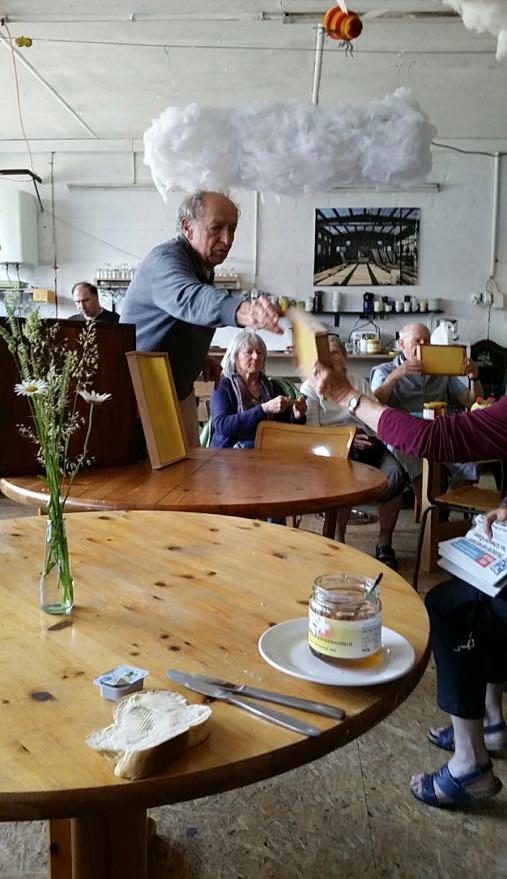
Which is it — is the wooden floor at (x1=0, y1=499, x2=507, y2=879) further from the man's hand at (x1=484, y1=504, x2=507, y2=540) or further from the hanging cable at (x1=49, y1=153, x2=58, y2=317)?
the hanging cable at (x1=49, y1=153, x2=58, y2=317)

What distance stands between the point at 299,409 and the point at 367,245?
4068 millimetres

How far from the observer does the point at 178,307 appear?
191 centimetres

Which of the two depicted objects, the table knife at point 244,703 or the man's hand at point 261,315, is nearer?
the table knife at point 244,703

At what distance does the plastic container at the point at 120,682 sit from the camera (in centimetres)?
70

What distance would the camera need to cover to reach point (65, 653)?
81 cm

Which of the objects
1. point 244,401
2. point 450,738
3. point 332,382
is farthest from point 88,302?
point 450,738

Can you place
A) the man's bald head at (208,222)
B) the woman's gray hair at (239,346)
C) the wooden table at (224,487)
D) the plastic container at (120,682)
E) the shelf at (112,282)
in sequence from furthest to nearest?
the shelf at (112,282) → the woman's gray hair at (239,346) → the man's bald head at (208,222) → the wooden table at (224,487) → the plastic container at (120,682)

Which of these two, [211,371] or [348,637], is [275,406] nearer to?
[211,371]

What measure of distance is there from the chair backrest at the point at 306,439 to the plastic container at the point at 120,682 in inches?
64.2

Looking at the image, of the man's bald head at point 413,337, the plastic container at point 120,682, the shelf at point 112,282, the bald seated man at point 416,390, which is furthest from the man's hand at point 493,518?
the shelf at point 112,282

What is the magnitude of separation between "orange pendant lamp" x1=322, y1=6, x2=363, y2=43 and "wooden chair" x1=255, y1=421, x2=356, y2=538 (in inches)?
52.6

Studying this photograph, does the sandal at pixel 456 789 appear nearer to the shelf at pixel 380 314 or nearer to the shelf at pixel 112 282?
the shelf at pixel 380 314

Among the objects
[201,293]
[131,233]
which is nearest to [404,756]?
[201,293]

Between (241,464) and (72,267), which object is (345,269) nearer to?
(72,267)
